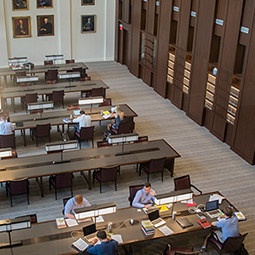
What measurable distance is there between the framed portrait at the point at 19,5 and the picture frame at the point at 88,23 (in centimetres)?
257

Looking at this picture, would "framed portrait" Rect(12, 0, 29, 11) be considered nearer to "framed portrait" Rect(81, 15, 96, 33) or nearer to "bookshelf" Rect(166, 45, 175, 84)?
"framed portrait" Rect(81, 15, 96, 33)

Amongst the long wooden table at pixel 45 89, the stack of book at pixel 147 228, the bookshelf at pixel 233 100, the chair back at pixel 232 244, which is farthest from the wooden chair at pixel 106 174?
the long wooden table at pixel 45 89

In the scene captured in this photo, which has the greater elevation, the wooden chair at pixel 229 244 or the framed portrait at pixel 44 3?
the framed portrait at pixel 44 3

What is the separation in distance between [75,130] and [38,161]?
7.61 ft

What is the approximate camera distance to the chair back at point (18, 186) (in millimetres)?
8297

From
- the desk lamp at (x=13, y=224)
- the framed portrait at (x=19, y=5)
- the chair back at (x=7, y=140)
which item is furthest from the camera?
the framed portrait at (x=19, y=5)

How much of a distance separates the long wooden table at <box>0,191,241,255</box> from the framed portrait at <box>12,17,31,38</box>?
1222 cm

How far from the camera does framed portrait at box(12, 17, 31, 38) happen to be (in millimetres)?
17006

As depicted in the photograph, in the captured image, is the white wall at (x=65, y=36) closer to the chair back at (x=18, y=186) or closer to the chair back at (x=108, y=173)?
the chair back at (x=18, y=186)

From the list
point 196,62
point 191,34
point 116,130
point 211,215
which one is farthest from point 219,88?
point 211,215

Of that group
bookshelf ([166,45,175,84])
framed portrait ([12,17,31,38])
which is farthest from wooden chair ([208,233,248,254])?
framed portrait ([12,17,31,38])

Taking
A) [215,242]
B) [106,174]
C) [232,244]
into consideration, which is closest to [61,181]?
[106,174]

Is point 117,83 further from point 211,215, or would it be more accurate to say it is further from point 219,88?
point 211,215

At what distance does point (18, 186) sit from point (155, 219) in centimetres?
308
